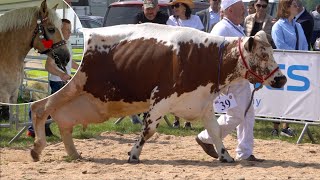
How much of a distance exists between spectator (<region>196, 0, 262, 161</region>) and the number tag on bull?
51 millimetres

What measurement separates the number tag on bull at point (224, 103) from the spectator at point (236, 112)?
0.05 metres

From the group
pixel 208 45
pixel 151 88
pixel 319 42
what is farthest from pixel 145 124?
pixel 319 42

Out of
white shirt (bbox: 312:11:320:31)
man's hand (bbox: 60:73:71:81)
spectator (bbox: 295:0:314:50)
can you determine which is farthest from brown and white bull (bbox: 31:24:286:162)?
white shirt (bbox: 312:11:320:31)

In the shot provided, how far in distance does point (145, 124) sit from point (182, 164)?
631 mm

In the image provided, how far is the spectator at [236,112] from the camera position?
32.1 feet

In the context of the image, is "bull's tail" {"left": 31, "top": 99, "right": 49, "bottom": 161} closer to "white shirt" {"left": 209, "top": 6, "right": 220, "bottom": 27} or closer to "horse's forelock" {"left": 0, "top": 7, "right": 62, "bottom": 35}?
"horse's forelock" {"left": 0, "top": 7, "right": 62, "bottom": 35}

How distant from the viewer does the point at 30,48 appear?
19.0 ft

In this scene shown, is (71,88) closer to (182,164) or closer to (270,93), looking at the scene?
(182,164)

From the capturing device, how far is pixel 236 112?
9766 millimetres

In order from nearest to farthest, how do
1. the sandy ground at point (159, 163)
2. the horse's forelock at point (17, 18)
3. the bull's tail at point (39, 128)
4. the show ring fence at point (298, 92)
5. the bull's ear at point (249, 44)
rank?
the horse's forelock at point (17, 18) → the sandy ground at point (159, 163) → the bull's ear at point (249, 44) → the bull's tail at point (39, 128) → the show ring fence at point (298, 92)

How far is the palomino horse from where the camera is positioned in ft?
18.4

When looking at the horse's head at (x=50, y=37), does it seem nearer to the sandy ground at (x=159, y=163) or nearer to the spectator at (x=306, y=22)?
the sandy ground at (x=159, y=163)

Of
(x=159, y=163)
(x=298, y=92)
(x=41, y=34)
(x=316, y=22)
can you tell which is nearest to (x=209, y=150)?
(x=159, y=163)

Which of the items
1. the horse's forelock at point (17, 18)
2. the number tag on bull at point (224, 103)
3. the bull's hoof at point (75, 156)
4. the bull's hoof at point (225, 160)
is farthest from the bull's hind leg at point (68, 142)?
the horse's forelock at point (17, 18)
